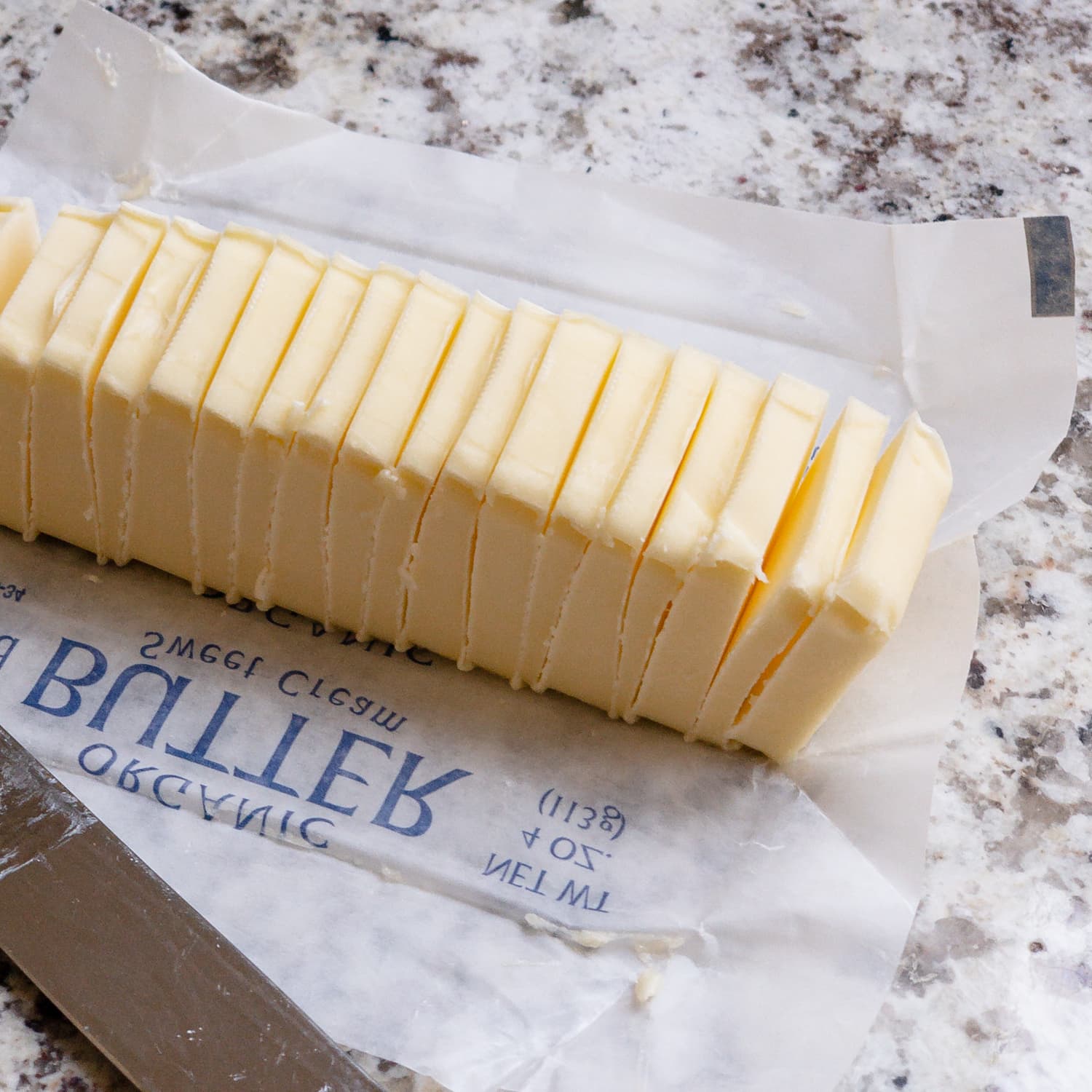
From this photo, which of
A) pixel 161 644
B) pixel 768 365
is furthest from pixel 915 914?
pixel 161 644

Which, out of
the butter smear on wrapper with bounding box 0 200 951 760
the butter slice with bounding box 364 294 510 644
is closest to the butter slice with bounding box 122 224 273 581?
the butter smear on wrapper with bounding box 0 200 951 760

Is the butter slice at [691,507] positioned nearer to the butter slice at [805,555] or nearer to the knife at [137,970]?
the butter slice at [805,555]

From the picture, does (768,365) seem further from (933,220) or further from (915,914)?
(915,914)

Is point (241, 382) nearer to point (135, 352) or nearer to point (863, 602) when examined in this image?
point (135, 352)

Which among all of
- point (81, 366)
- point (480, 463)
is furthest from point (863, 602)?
point (81, 366)

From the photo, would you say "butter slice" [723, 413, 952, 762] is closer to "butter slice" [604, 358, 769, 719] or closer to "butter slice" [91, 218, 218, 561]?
"butter slice" [604, 358, 769, 719]

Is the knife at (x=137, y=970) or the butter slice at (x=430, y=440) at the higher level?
the butter slice at (x=430, y=440)

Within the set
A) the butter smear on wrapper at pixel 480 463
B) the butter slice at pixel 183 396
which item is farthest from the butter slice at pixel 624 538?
the butter slice at pixel 183 396
